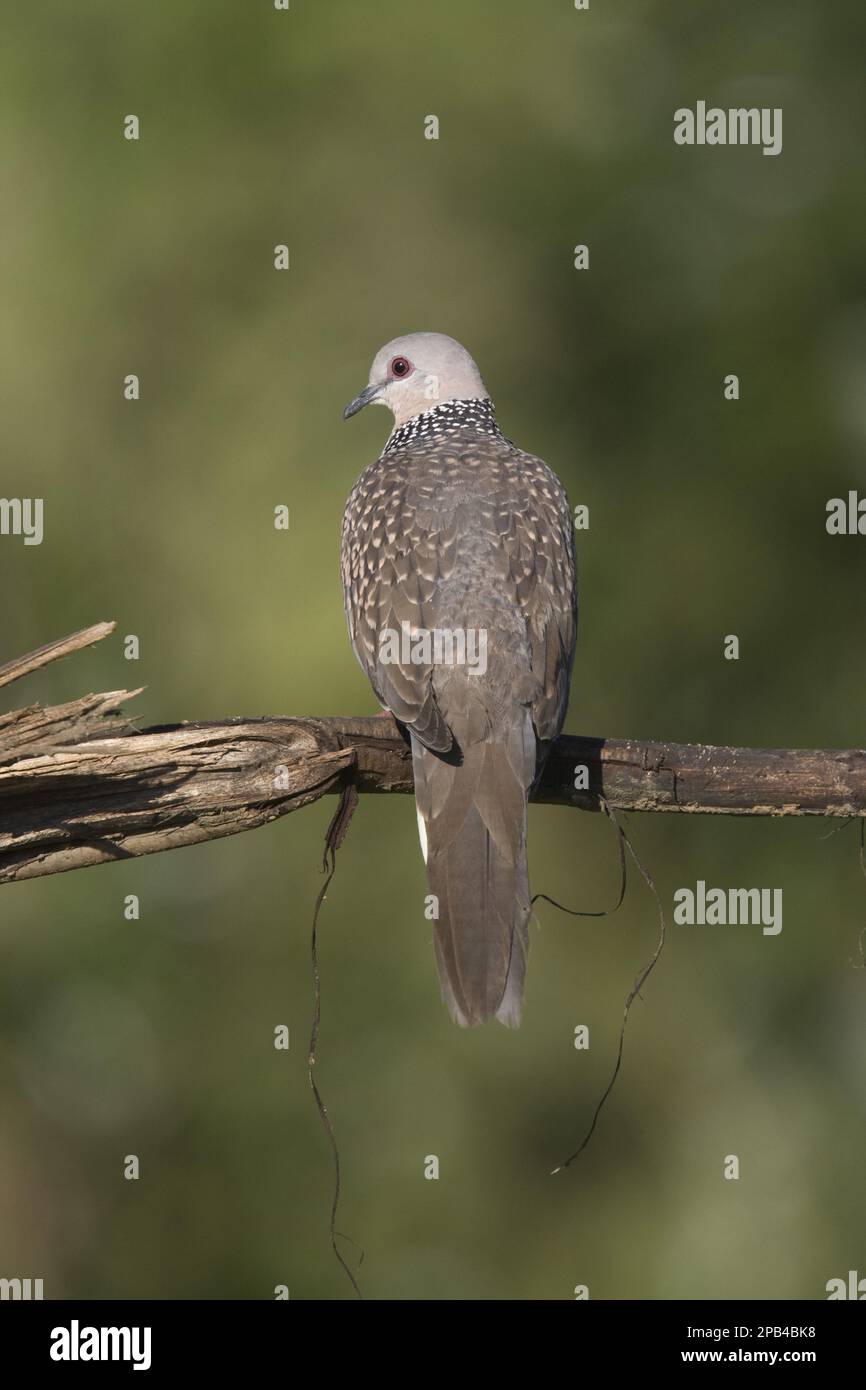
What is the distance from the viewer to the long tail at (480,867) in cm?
477

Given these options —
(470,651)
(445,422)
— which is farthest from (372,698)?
(470,651)

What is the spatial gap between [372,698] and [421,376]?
2.91 metres

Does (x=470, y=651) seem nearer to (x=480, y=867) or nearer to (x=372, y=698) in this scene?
(x=480, y=867)

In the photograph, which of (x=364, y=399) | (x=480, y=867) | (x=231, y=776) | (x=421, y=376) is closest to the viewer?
(x=231, y=776)

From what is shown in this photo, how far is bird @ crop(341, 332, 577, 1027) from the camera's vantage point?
4844mm

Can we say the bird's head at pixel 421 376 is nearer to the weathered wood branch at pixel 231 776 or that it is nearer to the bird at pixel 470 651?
the bird at pixel 470 651

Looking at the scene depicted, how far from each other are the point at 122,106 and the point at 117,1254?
8141 millimetres

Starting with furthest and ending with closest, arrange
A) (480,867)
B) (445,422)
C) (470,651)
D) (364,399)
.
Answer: (364,399) < (445,422) < (470,651) < (480,867)

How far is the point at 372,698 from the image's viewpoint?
954 cm

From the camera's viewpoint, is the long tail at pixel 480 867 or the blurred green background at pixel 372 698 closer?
the long tail at pixel 480 867

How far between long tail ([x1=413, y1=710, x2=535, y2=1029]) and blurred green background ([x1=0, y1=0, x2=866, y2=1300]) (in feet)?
14.7

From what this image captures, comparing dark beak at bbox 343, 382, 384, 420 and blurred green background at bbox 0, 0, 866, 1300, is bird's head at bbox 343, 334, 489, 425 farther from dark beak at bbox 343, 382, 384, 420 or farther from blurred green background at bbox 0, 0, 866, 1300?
blurred green background at bbox 0, 0, 866, 1300

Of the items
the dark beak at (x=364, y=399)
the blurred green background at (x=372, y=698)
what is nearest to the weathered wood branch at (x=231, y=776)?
the dark beak at (x=364, y=399)

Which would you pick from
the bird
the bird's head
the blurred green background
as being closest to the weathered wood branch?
the bird
